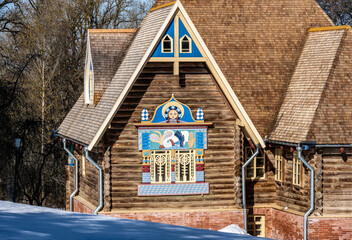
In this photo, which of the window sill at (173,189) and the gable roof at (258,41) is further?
the gable roof at (258,41)

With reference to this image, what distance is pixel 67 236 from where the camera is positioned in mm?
7191

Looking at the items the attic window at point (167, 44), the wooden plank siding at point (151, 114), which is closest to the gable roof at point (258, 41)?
the wooden plank siding at point (151, 114)

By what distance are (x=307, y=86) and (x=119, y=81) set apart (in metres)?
6.50

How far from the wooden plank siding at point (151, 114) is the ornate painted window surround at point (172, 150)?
19 centimetres

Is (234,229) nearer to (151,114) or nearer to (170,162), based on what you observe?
(170,162)

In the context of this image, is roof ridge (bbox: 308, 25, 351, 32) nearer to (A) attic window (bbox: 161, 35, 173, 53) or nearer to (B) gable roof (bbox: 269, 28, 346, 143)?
(B) gable roof (bbox: 269, 28, 346, 143)

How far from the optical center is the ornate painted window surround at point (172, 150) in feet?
65.6

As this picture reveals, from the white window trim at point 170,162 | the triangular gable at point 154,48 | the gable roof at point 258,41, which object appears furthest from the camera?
the gable roof at point 258,41

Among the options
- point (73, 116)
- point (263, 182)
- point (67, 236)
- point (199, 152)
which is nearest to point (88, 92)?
point (73, 116)

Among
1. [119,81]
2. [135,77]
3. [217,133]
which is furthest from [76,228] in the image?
[119,81]

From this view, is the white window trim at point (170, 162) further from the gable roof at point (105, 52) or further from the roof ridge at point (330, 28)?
the roof ridge at point (330, 28)

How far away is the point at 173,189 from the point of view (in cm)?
2016

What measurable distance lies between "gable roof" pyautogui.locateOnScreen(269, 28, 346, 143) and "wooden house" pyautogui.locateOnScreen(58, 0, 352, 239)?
0.16ft

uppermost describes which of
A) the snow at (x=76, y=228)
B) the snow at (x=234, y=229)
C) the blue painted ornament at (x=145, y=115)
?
the blue painted ornament at (x=145, y=115)
